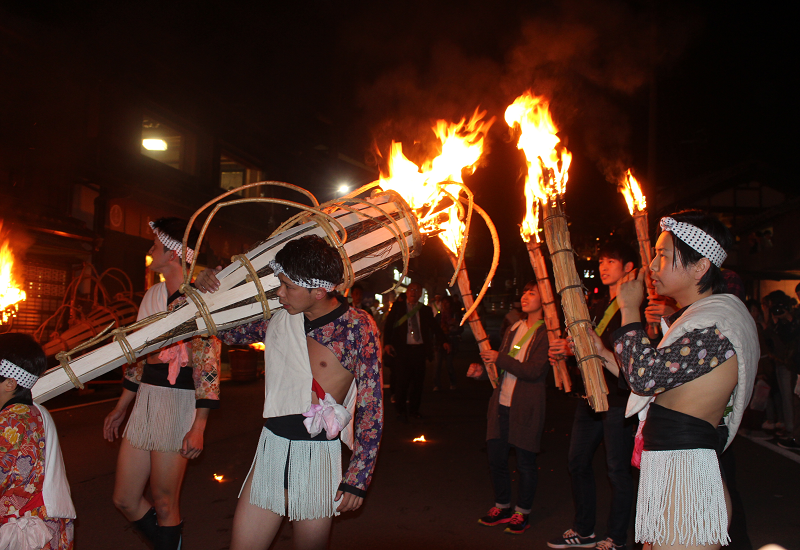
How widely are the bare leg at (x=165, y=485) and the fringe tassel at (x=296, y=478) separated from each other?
0.97 m

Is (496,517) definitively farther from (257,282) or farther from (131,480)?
(257,282)

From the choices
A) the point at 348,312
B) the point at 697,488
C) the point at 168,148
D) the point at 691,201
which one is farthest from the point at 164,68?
the point at 691,201

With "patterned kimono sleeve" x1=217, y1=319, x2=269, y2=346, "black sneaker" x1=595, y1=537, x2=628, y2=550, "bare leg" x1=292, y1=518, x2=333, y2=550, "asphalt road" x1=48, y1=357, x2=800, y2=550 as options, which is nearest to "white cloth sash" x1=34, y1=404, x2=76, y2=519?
"patterned kimono sleeve" x1=217, y1=319, x2=269, y2=346

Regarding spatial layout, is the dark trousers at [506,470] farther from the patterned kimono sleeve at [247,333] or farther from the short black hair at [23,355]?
the short black hair at [23,355]

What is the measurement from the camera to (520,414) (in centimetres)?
477

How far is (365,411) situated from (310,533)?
0.62m

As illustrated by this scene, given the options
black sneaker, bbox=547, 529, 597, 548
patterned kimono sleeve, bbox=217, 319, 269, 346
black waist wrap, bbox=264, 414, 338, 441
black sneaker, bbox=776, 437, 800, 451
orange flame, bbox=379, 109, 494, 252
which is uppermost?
orange flame, bbox=379, 109, 494, 252

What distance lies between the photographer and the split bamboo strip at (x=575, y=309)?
3.31m

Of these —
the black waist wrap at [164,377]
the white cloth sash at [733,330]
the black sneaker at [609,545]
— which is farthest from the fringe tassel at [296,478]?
the black sneaker at [609,545]

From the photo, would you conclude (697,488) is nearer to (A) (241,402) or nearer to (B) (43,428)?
(B) (43,428)

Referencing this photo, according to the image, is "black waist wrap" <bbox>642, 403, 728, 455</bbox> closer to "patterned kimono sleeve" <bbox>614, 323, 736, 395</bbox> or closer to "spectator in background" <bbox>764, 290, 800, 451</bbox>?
"patterned kimono sleeve" <bbox>614, 323, 736, 395</bbox>

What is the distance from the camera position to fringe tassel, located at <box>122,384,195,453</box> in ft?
11.3

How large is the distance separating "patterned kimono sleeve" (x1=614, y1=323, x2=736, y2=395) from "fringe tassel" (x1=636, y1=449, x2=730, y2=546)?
1.03 ft

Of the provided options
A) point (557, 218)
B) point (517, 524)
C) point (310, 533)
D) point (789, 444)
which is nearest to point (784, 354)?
point (789, 444)
